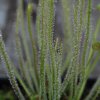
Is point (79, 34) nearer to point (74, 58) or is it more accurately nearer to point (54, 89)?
point (74, 58)

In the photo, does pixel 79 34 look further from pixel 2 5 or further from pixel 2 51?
pixel 2 5

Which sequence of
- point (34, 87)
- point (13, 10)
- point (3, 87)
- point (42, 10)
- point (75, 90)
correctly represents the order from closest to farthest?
1. point (42, 10)
2. point (75, 90)
3. point (34, 87)
4. point (3, 87)
5. point (13, 10)

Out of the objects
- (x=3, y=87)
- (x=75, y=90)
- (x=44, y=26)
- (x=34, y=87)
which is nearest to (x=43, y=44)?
(x=44, y=26)

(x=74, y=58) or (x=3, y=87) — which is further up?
(x=74, y=58)

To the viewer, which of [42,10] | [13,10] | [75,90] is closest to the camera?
[42,10]

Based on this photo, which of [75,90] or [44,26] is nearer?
[44,26]

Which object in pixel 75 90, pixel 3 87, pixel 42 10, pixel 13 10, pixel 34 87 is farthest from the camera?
pixel 13 10

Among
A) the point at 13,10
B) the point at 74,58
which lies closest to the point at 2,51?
the point at 74,58

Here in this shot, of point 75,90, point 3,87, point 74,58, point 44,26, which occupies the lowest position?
point 3,87

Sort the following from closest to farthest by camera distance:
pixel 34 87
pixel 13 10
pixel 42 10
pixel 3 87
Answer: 1. pixel 42 10
2. pixel 34 87
3. pixel 3 87
4. pixel 13 10
